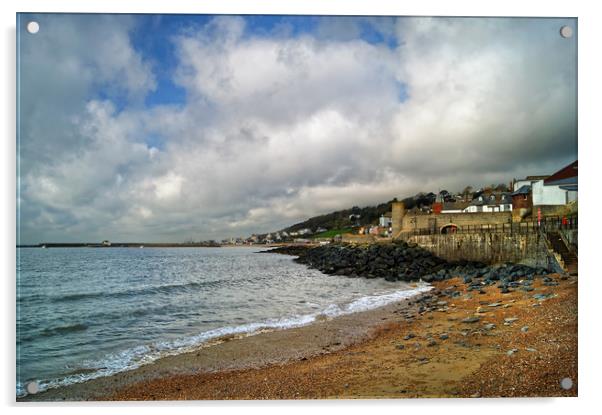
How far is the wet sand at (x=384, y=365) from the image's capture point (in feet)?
9.88

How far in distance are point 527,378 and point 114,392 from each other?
3.56 m

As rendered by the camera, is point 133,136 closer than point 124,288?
Yes

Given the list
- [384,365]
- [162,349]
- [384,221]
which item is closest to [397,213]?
[384,221]

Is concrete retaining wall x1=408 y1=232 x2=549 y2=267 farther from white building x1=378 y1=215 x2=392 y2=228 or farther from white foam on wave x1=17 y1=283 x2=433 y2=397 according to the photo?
white foam on wave x1=17 y1=283 x2=433 y2=397

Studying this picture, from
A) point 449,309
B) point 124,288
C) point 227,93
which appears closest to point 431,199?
point 449,309

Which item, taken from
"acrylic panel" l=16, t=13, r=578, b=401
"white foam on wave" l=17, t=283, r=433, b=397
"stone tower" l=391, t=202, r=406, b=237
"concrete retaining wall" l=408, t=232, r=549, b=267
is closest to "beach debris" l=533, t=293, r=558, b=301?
"acrylic panel" l=16, t=13, r=578, b=401

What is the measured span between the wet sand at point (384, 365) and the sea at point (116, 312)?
12.8 inches

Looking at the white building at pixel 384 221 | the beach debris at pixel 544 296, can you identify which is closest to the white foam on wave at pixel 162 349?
the white building at pixel 384 221

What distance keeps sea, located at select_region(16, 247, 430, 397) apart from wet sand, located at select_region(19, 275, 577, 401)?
326 millimetres

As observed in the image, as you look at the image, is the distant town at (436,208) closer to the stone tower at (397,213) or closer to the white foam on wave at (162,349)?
the stone tower at (397,213)
